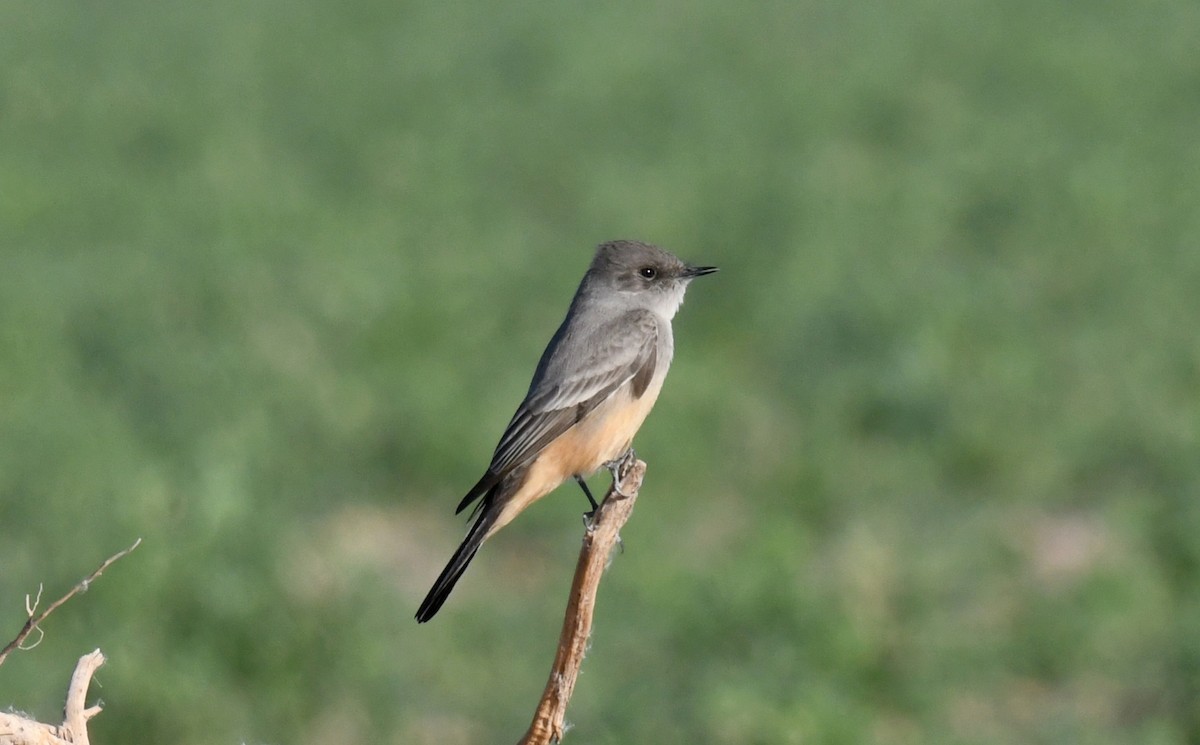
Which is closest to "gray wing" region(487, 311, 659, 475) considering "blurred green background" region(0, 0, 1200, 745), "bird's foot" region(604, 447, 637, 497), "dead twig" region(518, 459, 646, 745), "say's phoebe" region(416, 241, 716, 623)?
"say's phoebe" region(416, 241, 716, 623)

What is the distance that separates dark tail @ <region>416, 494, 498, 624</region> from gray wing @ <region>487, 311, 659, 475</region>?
0.26 meters

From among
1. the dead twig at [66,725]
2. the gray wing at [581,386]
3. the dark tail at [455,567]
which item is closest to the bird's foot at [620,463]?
the gray wing at [581,386]

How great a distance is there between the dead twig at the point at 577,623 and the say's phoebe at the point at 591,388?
3.07 ft

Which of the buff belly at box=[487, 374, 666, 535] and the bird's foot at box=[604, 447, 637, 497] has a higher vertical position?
the buff belly at box=[487, 374, 666, 535]

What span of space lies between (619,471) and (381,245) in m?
A: 10.8

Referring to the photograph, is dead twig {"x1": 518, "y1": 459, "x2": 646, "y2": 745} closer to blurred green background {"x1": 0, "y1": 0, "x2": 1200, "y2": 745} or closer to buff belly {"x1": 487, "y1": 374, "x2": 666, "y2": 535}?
buff belly {"x1": 487, "y1": 374, "x2": 666, "y2": 535}

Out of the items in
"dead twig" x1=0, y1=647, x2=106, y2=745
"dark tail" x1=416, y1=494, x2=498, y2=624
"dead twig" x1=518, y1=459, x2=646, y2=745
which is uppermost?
"dark tail" x1=416, y1=494, x2=498, y2=624

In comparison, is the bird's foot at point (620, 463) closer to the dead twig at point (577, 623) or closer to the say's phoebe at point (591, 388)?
the say's phoebe at point (591, 388)

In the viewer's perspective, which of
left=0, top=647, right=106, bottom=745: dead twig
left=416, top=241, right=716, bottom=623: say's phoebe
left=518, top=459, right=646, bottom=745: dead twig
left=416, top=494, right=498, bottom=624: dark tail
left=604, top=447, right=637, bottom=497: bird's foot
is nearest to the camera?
left=0, top=647, right=106, bottom=745: dead twig

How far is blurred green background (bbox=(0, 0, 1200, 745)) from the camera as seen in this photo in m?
8.54

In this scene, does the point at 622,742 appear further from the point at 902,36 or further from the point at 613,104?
the point at 902,36

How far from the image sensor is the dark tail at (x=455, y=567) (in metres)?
5.18

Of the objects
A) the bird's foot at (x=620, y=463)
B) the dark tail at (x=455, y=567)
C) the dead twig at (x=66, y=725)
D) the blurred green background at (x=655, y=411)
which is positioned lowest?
the dead twig at (x=66, y=725)

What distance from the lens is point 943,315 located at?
14.2 metres
